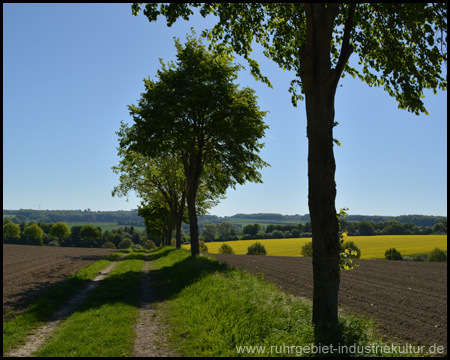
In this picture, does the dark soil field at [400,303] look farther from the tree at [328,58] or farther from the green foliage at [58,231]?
the green foliage at [58,231]

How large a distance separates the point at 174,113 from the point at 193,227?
8378 mm

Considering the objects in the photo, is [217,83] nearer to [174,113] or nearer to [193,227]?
[174,113]

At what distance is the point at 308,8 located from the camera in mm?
7969

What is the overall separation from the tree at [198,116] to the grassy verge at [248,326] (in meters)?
12.2

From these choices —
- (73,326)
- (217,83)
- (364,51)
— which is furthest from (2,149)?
(217,83)

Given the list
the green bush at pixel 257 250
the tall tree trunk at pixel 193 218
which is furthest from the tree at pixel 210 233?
the tall tree trunk at pixel 193 218

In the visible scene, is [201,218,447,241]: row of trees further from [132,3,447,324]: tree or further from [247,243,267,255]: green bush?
[132,3,447,324]: tree

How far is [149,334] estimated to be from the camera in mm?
8586

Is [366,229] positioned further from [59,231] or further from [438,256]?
[59,231]

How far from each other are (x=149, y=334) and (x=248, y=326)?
8.63ft

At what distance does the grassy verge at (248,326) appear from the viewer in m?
6.54

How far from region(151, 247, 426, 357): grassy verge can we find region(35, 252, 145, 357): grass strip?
1.12 metres

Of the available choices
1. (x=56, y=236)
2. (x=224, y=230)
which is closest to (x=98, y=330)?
(x=224, y=230)

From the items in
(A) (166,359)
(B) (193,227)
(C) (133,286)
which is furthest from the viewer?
(B) (193,227)
